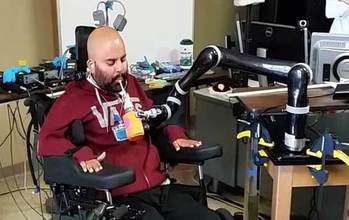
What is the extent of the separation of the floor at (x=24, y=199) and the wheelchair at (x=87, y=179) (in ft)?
3.19

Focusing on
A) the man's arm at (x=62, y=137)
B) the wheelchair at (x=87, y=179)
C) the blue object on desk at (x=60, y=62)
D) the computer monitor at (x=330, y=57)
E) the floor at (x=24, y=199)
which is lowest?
the floor at (x=24, y=199)

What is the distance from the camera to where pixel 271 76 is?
5.84ft

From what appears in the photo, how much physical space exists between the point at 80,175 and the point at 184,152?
0.47 meters

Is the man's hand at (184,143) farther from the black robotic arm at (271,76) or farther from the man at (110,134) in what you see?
the black robotic arm at (271,76)

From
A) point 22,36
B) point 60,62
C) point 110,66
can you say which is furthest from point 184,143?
point 22,36

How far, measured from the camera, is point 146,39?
3.38m

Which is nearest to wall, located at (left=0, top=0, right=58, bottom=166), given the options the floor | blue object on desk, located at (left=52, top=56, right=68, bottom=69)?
the floor

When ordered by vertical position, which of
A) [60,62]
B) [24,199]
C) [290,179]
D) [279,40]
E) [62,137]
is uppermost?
[279,40]

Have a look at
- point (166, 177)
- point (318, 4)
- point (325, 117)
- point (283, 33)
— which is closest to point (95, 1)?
point (283, 33)

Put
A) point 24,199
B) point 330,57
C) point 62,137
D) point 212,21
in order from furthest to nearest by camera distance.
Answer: point 212,21 < point 24,199 < point 330,57 < point 62,137

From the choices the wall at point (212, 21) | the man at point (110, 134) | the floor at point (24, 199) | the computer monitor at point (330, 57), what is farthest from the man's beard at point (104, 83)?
the wall at point (212, 21)

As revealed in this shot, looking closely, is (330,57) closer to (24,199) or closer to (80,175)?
(80,175)

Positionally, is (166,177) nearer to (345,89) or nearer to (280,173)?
(280,173)

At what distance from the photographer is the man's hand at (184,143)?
2.04 meters
